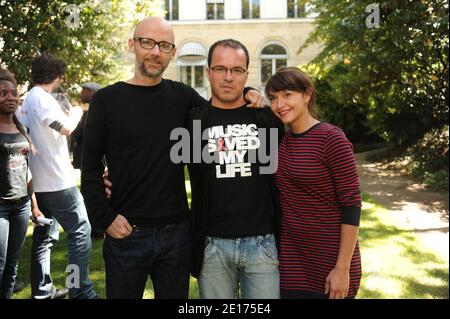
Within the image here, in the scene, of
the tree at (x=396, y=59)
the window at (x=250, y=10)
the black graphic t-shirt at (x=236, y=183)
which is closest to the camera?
the black graphic t-shirt at (x=236, y=183)

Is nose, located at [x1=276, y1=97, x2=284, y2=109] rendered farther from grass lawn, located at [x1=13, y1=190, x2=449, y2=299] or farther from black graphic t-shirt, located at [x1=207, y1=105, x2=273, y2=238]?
grass lawn, located at [x1=13, y1=190, x2=449, y2=299]

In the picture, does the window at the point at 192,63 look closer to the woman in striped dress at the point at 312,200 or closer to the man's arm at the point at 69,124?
the man's arm at the point at 69,124

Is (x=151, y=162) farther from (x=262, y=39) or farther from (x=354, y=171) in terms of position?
(x=262, y=39)

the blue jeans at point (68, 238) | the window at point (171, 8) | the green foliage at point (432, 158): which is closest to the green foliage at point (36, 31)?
the blue jeans at point (68, 238)

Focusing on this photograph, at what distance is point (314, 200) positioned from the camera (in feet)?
7.71

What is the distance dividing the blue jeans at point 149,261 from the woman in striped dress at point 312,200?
0.58m

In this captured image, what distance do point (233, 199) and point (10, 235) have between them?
1.81 meters

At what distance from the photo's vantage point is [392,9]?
25.9ft

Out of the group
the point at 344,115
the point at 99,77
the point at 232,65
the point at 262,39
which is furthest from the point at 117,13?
the point at 262,39

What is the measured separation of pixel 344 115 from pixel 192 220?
14493mm

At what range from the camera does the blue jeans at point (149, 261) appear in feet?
8.25

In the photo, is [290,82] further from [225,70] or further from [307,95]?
[225,70]

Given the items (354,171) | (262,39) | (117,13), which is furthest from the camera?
(262,39)
